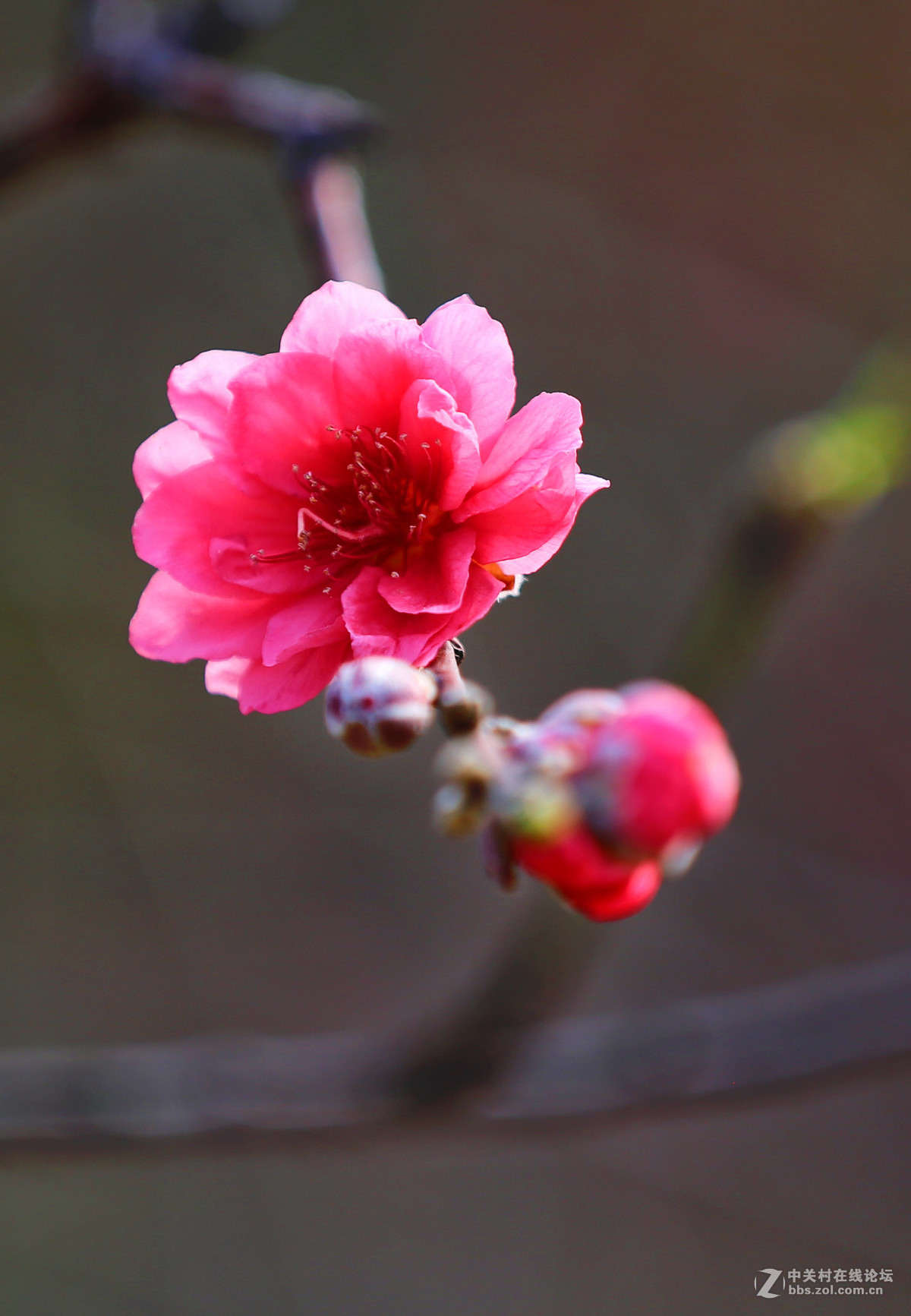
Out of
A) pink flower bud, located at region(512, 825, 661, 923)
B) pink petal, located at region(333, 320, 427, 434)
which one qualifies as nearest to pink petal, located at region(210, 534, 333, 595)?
pink petal, located at region(333, 320, 427, 434)

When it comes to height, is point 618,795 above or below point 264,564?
below

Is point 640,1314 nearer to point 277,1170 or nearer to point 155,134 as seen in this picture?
point 277,1170

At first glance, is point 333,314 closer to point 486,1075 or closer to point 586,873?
point 586,873

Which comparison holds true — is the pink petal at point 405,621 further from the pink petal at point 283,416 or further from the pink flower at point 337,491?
the pink petal at point 283,416

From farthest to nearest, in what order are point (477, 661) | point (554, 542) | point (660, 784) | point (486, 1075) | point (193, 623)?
point (477, 661) < point (486, 1075) < point (193, 623) < point (554, 542) < point (660, 784)

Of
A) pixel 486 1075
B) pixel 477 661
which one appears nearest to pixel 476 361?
pixel 486 1075

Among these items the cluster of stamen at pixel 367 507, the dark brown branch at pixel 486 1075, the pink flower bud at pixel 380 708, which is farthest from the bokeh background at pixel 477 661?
the pink flower bud at pixel 380 708

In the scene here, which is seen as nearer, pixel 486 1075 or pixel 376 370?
pixel 376 370

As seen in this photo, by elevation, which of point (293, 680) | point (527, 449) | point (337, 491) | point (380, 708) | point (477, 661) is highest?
point (477, 661)
